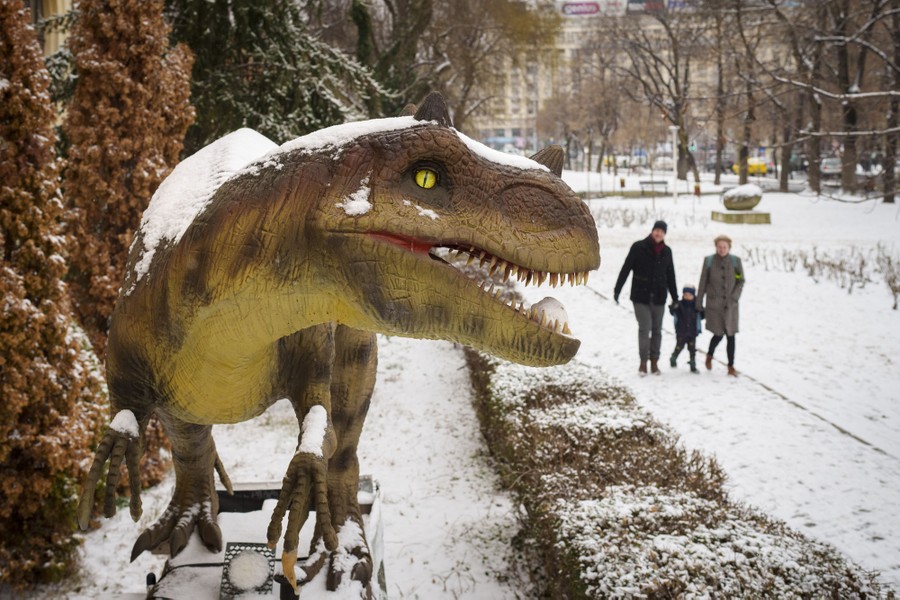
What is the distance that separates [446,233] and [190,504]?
195 cm

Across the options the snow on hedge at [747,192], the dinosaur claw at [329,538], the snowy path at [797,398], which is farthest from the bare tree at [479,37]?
the dinosaur claw at [329,538]

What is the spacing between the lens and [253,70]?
8.30m

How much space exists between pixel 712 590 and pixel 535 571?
1833mm

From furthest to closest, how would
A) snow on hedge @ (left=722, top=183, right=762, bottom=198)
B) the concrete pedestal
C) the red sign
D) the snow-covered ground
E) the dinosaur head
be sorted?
the red sign
snow on hedge @ (left=722, top=183, right=762, bottom=198)
the concrete pedestal
the snow-covered ground
the dinosaur head

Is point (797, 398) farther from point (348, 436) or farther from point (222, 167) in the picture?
point (222, 167)

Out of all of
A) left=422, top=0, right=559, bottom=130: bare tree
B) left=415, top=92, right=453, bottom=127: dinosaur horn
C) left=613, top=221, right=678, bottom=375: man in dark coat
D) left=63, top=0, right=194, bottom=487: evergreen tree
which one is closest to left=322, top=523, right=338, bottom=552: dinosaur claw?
left=415, top=92, right=453, bottom=127: dinosaur horn

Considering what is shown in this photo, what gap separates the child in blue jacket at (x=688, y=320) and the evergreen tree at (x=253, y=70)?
4614 millimetres

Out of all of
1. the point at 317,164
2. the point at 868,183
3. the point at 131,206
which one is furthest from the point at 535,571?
the point at 868,183

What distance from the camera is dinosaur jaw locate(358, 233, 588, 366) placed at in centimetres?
168

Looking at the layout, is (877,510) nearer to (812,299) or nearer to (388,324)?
(388,324)

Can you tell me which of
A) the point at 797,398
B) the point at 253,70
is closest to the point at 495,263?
the point at 797,398

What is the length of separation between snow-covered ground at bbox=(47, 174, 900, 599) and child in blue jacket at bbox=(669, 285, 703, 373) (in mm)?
360

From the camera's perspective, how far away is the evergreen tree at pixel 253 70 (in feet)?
25.3

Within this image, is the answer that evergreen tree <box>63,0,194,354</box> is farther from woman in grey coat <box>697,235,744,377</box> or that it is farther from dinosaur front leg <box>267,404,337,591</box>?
woman in grey coat <box>697,235,744,377</box>
